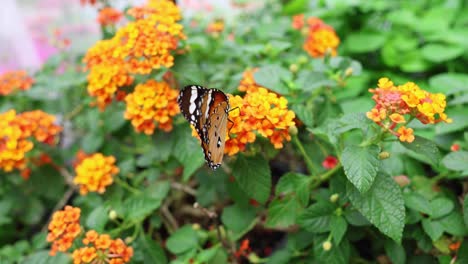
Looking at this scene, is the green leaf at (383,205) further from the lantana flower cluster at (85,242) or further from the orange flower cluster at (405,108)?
the lantana flower cluster at (85,242)

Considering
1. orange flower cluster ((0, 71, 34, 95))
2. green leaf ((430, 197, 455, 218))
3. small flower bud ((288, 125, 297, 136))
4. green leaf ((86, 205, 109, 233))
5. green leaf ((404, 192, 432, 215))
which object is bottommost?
green leaf ((430, 197, 455, 218))

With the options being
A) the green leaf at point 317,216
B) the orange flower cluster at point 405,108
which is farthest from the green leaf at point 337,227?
the orange flower cluster at point 405,108

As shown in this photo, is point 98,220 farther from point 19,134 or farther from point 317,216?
point 317,216

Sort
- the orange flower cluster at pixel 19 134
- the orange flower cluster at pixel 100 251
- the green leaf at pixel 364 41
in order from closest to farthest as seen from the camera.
→ 1. the orange flower cluster at pixel 100 251
2. the orange flower cluster at pixel 19 134
3. the green leaf at pixel 364 41

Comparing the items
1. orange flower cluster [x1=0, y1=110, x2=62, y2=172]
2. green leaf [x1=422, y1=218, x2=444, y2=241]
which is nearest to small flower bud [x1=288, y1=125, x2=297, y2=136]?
green leaf [x1=422, y1=218, x2=444, y2=241]

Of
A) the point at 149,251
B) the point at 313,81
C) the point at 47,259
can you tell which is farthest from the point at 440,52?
the point at 47,259

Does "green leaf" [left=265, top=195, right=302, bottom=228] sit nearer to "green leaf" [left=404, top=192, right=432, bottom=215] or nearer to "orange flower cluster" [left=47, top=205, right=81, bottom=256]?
"green leaf" [left=404, top=192, right=432, bottom=215]
